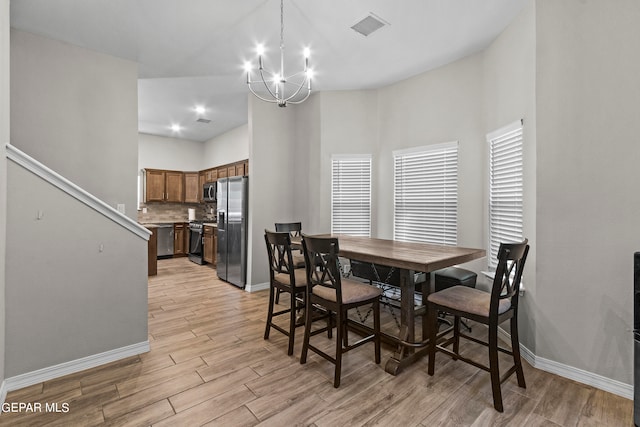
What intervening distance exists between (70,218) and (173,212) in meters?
5.72

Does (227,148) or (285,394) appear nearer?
(285,394)

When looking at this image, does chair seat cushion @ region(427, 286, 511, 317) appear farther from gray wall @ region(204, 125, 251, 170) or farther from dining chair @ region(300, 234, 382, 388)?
gray wall @ region(204, 125, 251, 170)

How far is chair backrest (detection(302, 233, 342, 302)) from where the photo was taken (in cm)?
220

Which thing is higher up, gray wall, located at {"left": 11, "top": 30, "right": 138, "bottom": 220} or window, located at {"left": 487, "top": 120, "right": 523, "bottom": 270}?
gray wall, located at {"left": 11, "top": 30, "right": 138, "bottom": 220}

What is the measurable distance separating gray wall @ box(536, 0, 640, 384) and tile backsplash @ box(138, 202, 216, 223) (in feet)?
22.9

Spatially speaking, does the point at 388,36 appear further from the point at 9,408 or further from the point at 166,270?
the point at 166,270

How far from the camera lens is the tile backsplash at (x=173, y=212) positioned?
24.2ft

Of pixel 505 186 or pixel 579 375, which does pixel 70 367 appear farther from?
pixel 505 186

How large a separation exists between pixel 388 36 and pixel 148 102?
4107mm

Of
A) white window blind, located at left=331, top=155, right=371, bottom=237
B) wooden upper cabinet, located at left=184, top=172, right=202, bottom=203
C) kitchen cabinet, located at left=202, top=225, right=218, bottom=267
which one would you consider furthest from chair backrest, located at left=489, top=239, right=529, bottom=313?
wooden upper cabinet, located at left=184, top=172, right=202, bottom=203

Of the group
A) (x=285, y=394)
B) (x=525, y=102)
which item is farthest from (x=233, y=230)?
(x=525, y=102)

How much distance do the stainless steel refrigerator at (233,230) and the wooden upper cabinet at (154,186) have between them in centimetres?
273

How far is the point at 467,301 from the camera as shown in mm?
2154

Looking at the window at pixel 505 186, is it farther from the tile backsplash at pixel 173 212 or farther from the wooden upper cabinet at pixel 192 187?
the wooden upper cabinet at pixel 192 187
